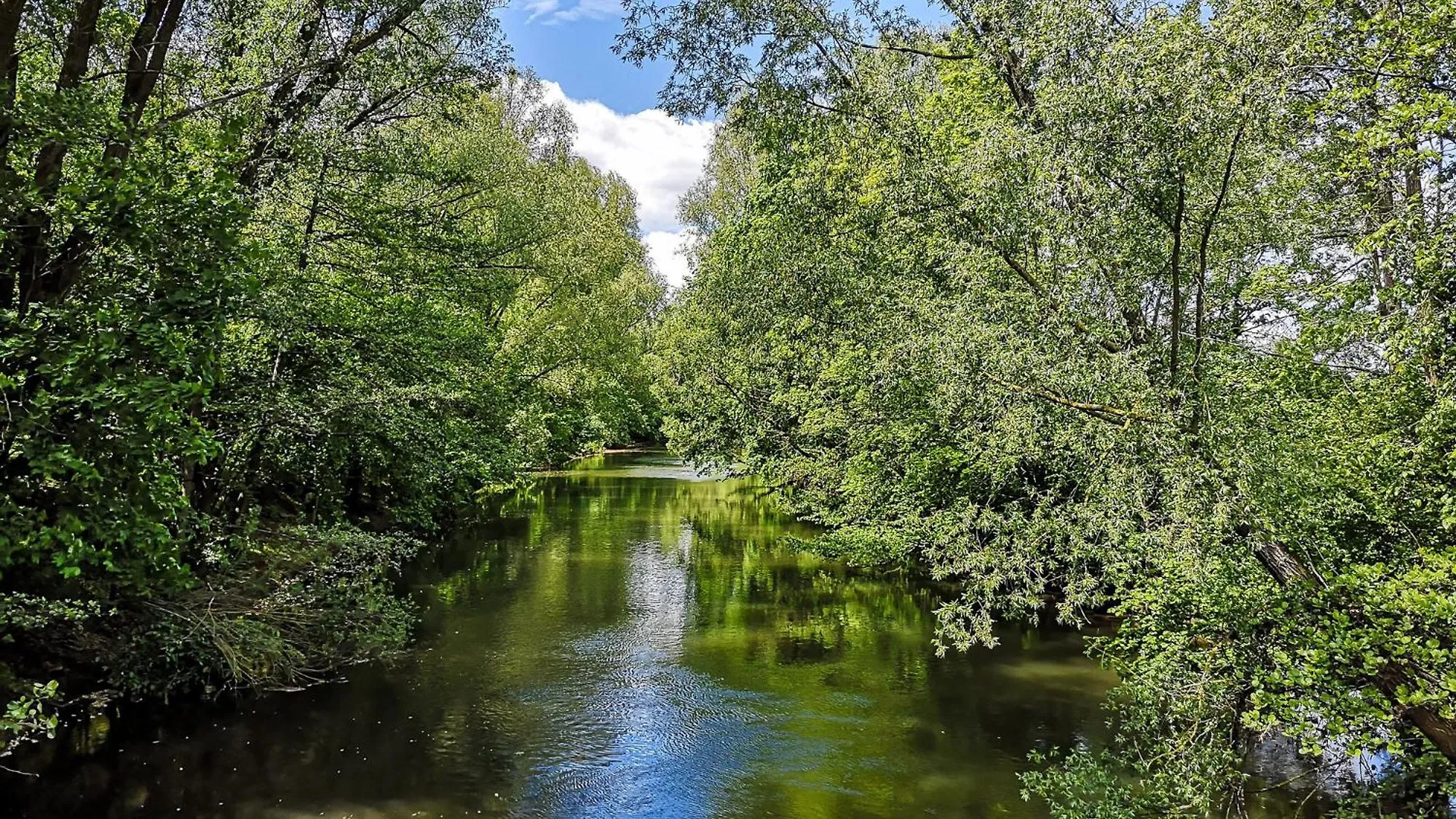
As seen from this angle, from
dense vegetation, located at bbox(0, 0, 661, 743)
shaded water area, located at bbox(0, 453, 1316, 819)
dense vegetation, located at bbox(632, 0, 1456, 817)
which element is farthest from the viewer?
shaded water area, located at bbox(0, 453, 1316, 819)

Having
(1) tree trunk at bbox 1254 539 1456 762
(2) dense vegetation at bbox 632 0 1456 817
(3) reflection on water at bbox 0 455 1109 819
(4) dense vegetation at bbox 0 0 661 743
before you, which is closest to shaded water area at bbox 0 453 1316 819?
(3) reflection on water at bbox 0 455 1109 819

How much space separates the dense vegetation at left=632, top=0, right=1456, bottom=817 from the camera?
625 centimetres

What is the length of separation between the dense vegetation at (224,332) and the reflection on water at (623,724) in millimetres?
933

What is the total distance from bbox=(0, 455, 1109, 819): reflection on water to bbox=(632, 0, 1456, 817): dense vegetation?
1.74 meters

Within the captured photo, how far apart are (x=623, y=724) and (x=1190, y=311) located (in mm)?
8379

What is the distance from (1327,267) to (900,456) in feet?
26.5

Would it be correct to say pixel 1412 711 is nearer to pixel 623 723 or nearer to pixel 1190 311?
pixel 1190 311

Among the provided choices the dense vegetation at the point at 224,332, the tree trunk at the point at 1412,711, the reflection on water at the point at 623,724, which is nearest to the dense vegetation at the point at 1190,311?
the tree trunk at the point at 1412,711

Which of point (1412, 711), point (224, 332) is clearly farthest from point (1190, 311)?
point (224, 332)

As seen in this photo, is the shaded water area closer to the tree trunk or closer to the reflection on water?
the reflection on water

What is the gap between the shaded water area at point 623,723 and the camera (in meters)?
9.02

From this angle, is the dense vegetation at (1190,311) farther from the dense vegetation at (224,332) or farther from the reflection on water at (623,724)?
the dense vegetation at (224,332)

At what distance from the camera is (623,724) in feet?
36.7

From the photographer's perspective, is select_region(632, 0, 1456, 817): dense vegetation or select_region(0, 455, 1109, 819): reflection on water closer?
select_region(632, 0, 1456, 817): dense vegetation
